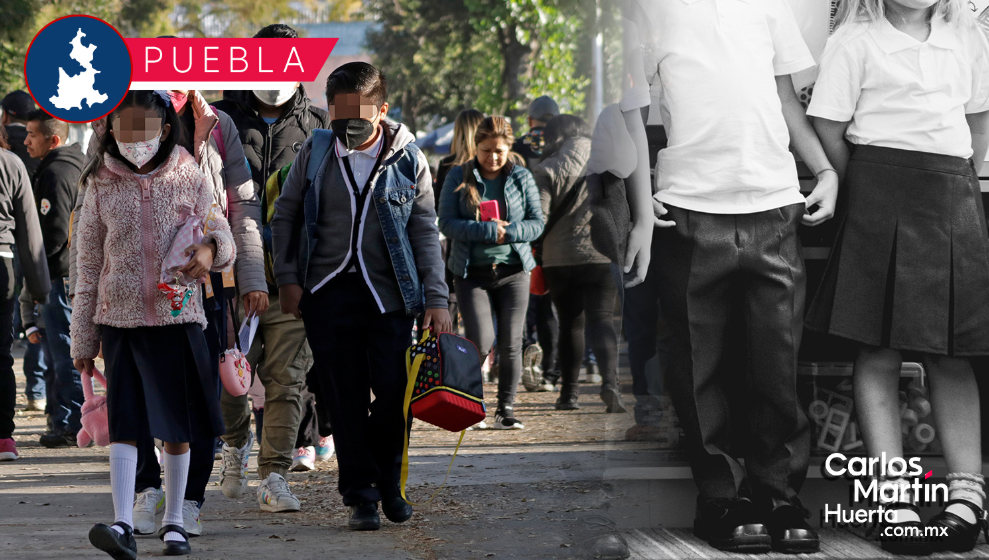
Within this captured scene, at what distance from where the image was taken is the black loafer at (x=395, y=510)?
5277mm

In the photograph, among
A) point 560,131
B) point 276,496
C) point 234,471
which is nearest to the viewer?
point 276,496

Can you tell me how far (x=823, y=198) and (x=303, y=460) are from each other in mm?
3427

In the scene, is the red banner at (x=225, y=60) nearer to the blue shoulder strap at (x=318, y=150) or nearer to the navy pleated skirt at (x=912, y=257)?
the blue shoulder strap at (x=318, y=150)

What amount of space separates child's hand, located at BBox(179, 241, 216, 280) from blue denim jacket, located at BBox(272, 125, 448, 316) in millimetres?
612

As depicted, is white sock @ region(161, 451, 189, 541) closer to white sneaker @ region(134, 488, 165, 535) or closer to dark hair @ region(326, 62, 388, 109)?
white sneaker @ region(134, 488, 165, 535)

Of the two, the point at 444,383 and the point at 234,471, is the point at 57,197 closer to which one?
the point at 234,471

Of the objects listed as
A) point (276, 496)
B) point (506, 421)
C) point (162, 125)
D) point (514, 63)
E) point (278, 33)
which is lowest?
point (506, 421)

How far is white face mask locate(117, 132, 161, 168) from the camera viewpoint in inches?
181

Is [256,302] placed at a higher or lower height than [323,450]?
higher

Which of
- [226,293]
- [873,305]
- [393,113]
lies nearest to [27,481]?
[226,293]

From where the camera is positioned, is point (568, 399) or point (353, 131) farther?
point (568, 399)

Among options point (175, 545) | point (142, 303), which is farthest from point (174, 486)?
point (142, 303)

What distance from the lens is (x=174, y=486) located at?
15.4 ft

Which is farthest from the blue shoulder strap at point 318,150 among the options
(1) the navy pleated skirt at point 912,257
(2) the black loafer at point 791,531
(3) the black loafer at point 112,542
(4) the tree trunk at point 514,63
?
(4) the tree trunk at point 514,63
